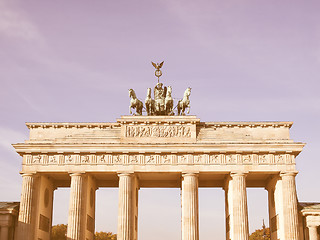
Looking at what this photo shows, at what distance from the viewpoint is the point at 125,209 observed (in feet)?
156

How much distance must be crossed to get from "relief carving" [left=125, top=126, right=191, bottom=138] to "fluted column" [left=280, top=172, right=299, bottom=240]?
37.5 feet

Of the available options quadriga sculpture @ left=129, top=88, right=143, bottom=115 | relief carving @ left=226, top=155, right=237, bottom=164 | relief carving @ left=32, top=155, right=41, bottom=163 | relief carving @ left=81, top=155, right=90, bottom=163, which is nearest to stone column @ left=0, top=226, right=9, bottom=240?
relief carving @ left=32, top=155, right=41, bottom=163

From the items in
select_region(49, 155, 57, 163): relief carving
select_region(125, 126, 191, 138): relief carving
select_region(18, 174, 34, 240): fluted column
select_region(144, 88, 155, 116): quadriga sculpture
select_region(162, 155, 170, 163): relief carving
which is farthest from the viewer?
select_region(144, 88, 155, 116): quadriga sculpture

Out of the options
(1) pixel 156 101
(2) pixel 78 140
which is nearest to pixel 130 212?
(2) pixel 78 140

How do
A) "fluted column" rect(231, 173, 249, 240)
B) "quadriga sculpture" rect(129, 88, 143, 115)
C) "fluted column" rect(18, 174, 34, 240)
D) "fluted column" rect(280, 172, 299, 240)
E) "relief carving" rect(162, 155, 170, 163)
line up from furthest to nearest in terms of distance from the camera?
"quadriga sculpture" rect(129, 88, 143, 115) < "relief carving" rect(162, 155, 170, 163) < "fluted column" rect(231, 173, 249, 240) < "fluted column" rect(18, 174, 34, 240) < "fluted column" rect(280, 172, 299, 240)

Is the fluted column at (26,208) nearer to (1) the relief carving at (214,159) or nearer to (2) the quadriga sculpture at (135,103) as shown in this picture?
(2) the quadriga sculpture at (135,103)

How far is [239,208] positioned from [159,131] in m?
12.0

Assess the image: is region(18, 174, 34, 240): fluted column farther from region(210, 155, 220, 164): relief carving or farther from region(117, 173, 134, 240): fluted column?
region(210, 155, 220, 164): relief carving

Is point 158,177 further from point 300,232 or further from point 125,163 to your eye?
point 300,232

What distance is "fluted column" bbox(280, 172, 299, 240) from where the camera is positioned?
46188 millimetres

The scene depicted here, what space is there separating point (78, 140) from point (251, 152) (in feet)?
62.5

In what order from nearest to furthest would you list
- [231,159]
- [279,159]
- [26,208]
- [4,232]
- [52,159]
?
1. [26,208]
2. [4,232]
3. [279,159]
4. [231,159]
5. [52,159]

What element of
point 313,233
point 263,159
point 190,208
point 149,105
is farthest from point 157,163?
point 313,233

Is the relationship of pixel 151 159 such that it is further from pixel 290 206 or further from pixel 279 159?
pixel 290 206
